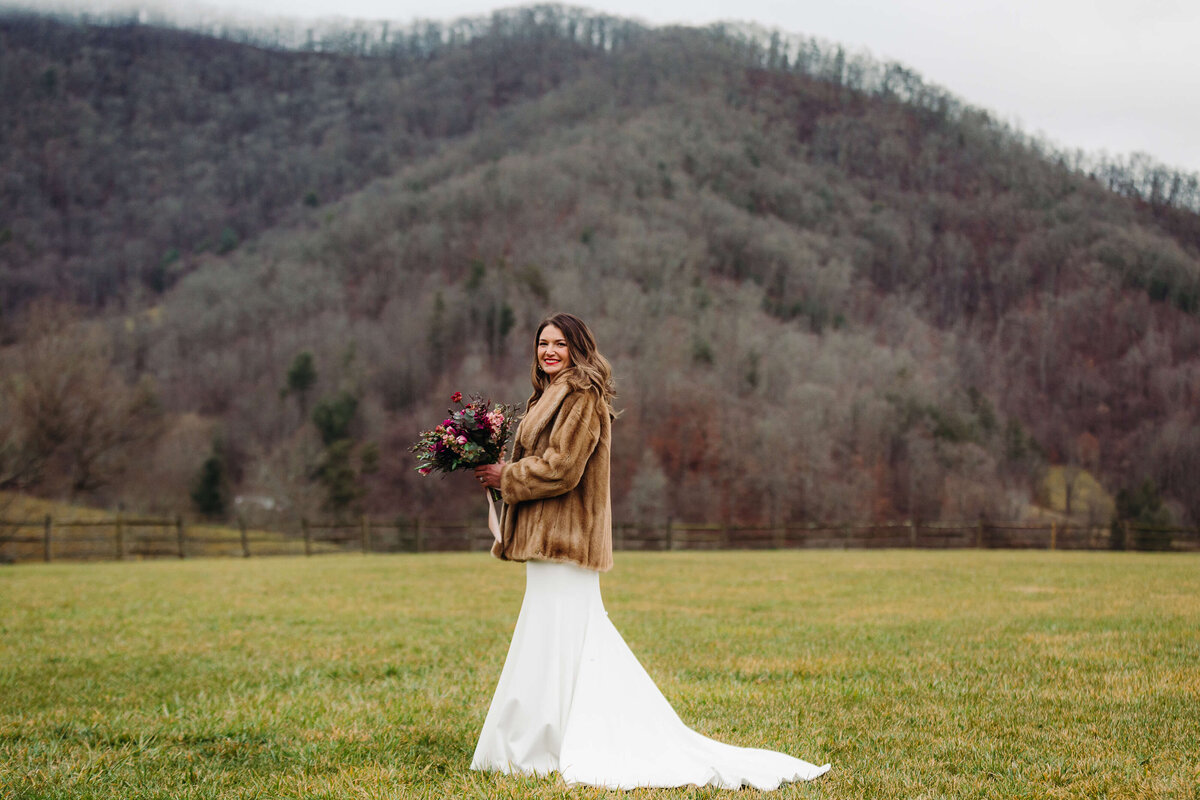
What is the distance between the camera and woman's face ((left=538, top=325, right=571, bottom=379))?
501 cm

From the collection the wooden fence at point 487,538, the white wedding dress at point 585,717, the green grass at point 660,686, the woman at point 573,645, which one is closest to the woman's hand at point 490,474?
the woman at point 573,645

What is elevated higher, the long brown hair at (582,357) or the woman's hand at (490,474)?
the long brown hair at (582,357)

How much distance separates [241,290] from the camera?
337 ft

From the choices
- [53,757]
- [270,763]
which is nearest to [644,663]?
[270,763]

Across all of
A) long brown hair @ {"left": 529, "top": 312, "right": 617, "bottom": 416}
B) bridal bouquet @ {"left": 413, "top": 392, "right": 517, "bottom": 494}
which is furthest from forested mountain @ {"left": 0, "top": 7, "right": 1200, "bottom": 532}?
long brown hair @ {"left": 529, "top": 312, "right": 617, "bottom": 416}

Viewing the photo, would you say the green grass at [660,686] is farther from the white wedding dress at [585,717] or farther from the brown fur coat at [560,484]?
the brown fur coat at [560,484]

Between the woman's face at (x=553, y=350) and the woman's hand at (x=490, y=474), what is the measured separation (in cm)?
58

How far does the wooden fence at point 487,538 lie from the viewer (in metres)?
34.8

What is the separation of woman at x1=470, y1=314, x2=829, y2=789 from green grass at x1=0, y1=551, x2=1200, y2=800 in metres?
0.20

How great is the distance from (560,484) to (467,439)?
529 mm

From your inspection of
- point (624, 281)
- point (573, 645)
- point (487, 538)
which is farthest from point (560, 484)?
point (624, 281)

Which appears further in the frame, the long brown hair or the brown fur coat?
the long brown hair

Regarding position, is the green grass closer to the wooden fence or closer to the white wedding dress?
the white wedding dress

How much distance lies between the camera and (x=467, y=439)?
16.0 feet
